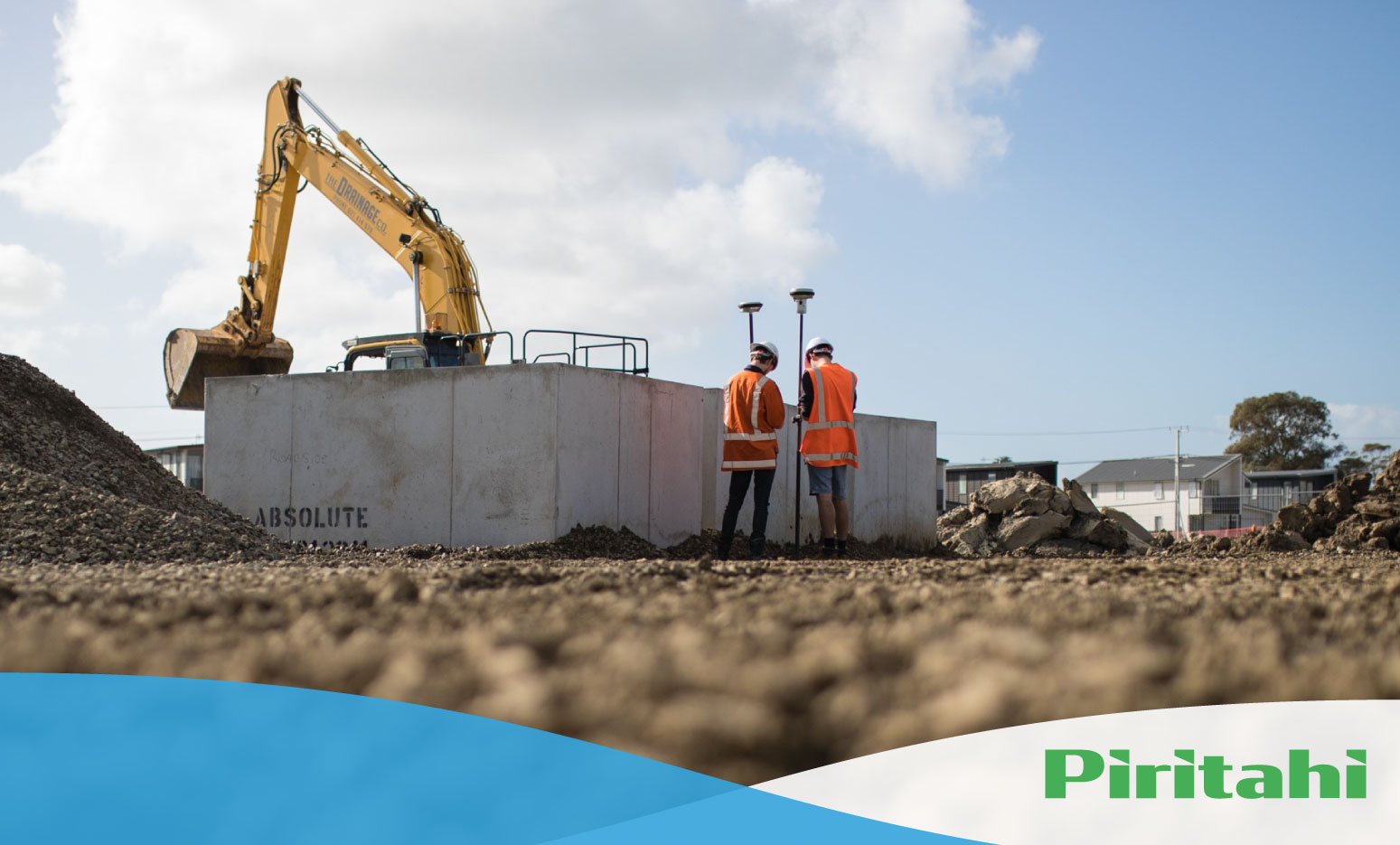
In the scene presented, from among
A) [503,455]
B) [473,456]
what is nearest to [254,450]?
[473,456]

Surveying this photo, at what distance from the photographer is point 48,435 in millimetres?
10008

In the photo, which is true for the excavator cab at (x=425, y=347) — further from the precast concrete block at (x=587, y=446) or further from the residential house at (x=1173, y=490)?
the residential house at (x=1173, y=490)

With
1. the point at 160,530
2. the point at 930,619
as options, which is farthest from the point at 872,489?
the point at 930,619

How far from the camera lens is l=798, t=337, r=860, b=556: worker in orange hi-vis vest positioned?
8133 millimetres

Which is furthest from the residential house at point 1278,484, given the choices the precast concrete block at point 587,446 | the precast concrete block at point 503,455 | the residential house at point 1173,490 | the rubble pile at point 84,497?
the rubble pile at point 84,497

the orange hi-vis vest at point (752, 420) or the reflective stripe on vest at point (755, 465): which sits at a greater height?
the orange hi-vis vest at point (752, 420)

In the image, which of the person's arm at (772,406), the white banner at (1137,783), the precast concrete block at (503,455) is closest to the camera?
the white banner at (1137,783)

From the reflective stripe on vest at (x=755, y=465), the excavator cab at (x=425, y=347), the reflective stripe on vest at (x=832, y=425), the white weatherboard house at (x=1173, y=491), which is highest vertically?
the excavator cab at (x=425, y=347)

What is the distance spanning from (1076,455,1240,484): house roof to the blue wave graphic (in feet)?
162

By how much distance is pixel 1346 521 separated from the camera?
10984 millimetres

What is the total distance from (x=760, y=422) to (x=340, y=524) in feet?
14.2

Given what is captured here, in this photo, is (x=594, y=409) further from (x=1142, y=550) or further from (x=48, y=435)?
(x=1142, y=550)

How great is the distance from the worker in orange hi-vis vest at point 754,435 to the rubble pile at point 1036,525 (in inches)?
180

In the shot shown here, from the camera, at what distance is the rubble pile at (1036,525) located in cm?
1212
